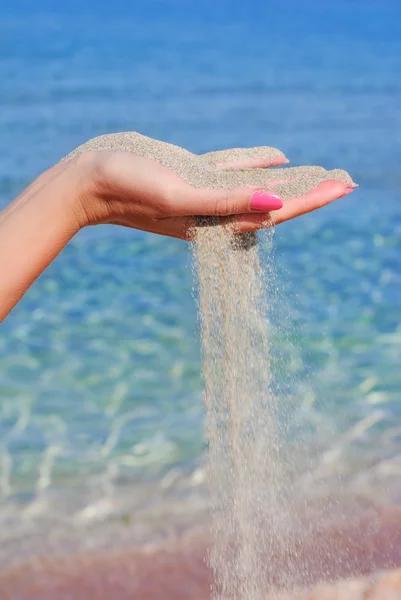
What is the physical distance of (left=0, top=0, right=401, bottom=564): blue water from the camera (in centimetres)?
395

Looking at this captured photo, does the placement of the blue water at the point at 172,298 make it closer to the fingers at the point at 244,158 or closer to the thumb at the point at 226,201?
the fingers at the point at 244,158

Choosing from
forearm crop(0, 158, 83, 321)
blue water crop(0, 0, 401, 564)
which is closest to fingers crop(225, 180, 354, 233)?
forearm crop(0, 158, 83, 321)

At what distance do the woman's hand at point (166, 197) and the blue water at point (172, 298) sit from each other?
1782 millimetres

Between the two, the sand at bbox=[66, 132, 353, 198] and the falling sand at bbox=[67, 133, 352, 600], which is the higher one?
the sand at bbox=[66, 132, 353, 198]

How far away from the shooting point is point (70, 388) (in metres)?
4.48

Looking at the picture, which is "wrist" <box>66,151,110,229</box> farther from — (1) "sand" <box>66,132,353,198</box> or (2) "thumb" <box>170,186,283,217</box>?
(2) "thumb" <box>170,186,283,217</box>

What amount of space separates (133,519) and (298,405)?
96cm

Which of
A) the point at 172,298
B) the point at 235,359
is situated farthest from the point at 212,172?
the point at 172,298

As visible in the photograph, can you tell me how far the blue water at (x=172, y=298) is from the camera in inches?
156

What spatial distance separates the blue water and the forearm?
1741mm

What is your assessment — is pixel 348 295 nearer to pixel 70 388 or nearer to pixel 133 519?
pixel 70 388

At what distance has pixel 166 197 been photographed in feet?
6.73

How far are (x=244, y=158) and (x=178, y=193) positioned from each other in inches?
16.2

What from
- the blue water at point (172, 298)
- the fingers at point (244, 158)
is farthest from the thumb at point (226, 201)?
the blue water at point (172, 298)
